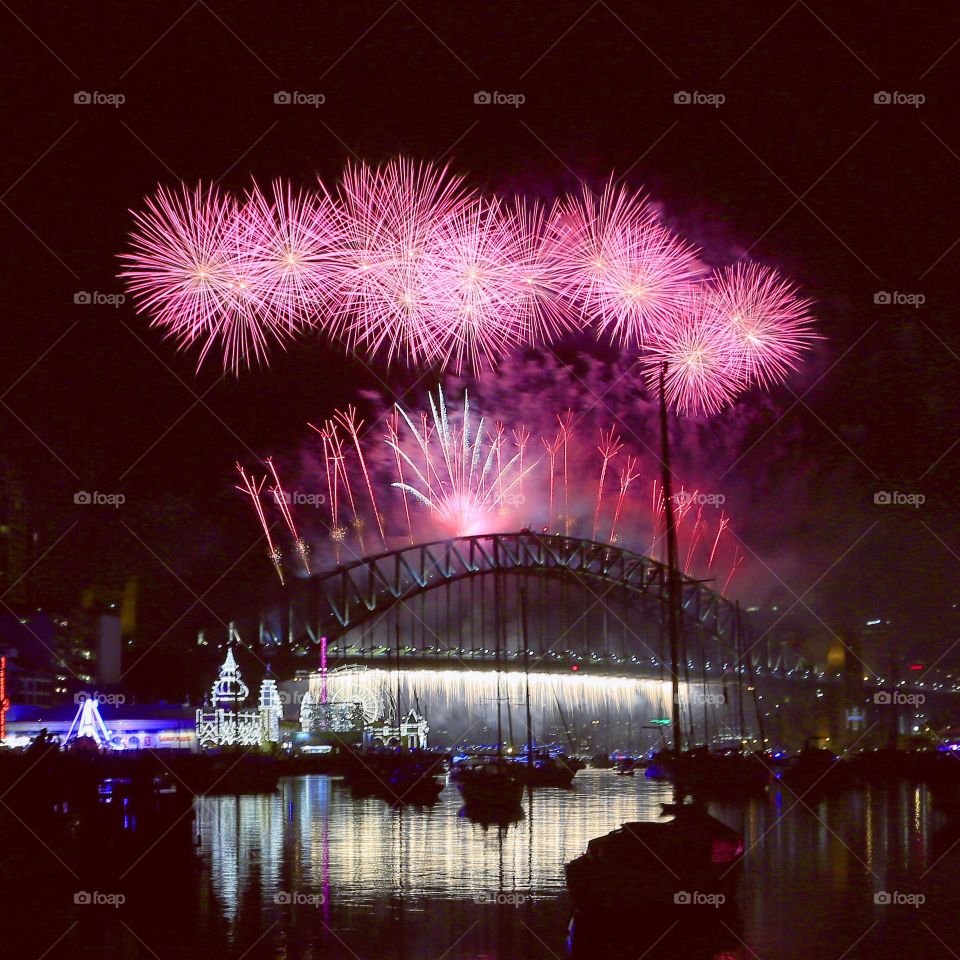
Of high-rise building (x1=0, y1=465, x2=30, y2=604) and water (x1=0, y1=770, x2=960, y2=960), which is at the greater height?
high-rise building (x1=0, y1=465, x2=30, y2=604)

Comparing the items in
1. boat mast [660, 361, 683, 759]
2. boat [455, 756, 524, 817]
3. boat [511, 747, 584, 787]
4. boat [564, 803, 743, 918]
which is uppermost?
boat mast [660, 361, 683, 759]

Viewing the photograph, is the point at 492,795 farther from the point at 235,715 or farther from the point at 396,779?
the point at 235,715

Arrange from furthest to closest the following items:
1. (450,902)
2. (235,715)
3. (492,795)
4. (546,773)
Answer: (235,715)
(546,773)
(492,795)
(450,902)

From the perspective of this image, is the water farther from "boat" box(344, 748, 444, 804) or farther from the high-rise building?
the high-rise building

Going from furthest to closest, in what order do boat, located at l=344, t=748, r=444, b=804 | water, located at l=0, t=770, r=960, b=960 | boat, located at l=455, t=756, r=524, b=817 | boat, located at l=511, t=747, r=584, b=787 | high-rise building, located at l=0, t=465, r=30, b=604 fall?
1. high-rise building, located at l=0, t=465, r=30, b=604
2. boat, located at l=511, t=747, r=584, b=787
3. boat, located at l=344, t=748, r=444, b=804
4. boat, located at l=455, t=756, r=524, b=817
5. water, located at l=0, t=770, r=960, b=960

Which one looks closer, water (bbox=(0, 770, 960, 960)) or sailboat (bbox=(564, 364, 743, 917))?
water (bbox=(0, 770, 960, 960))

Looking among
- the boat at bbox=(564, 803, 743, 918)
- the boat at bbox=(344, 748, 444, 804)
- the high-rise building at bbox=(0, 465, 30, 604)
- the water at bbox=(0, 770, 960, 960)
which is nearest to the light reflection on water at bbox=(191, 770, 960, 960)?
the water at bbox=(0, 770, 960, 960)

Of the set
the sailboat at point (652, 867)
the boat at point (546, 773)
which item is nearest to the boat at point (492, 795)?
the boat at point (546, 773)

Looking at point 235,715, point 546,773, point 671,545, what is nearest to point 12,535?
point 235,715
